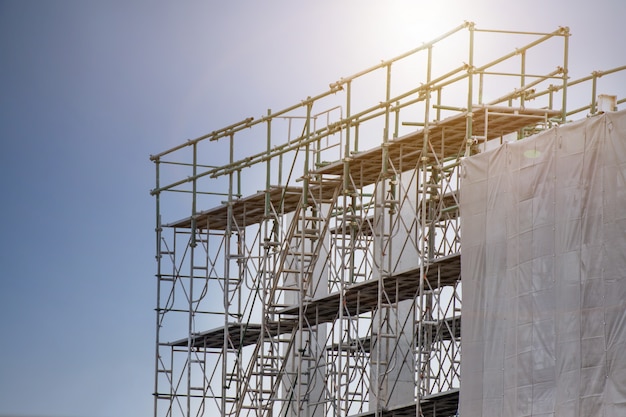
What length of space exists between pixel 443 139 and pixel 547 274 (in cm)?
680

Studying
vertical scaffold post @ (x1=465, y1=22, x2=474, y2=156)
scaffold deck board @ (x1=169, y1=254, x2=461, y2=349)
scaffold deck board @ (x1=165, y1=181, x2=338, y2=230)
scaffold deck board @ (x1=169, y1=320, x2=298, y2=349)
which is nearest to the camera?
vertical scaffold post @ (x1=465, y1=22, x2=474, y2=156)

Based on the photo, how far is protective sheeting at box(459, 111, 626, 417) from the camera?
31688mm

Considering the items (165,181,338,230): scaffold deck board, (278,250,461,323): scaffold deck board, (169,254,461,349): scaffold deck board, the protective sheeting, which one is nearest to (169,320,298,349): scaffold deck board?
(169,254,461,349): scaffold deck board

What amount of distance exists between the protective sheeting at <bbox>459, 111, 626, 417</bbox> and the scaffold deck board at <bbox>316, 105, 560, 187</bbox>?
197 centimetres

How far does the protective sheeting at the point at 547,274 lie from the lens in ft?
104

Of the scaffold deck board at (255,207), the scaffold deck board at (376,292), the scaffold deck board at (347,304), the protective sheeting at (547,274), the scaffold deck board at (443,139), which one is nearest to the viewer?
the protective sheeting at (547,274)

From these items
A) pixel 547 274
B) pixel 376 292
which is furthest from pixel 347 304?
pixel 547 274

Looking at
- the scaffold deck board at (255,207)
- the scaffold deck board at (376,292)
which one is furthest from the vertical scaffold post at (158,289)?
the scaffold deck board at (376,292)

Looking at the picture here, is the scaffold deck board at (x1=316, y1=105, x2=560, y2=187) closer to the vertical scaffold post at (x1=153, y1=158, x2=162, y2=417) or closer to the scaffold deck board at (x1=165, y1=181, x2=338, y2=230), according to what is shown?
the scaffold deck board at (x1=165, y1=181, x2=338, y2=230)

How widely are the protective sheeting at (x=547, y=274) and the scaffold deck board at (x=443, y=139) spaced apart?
6.45 feet

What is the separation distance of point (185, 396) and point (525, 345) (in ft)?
67.5

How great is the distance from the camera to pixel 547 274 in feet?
110

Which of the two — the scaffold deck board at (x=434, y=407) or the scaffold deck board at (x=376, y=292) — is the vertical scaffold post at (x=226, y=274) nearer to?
the scaffold deck board at (x=376, y=292)

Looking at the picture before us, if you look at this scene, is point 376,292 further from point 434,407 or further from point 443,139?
point 443,139
